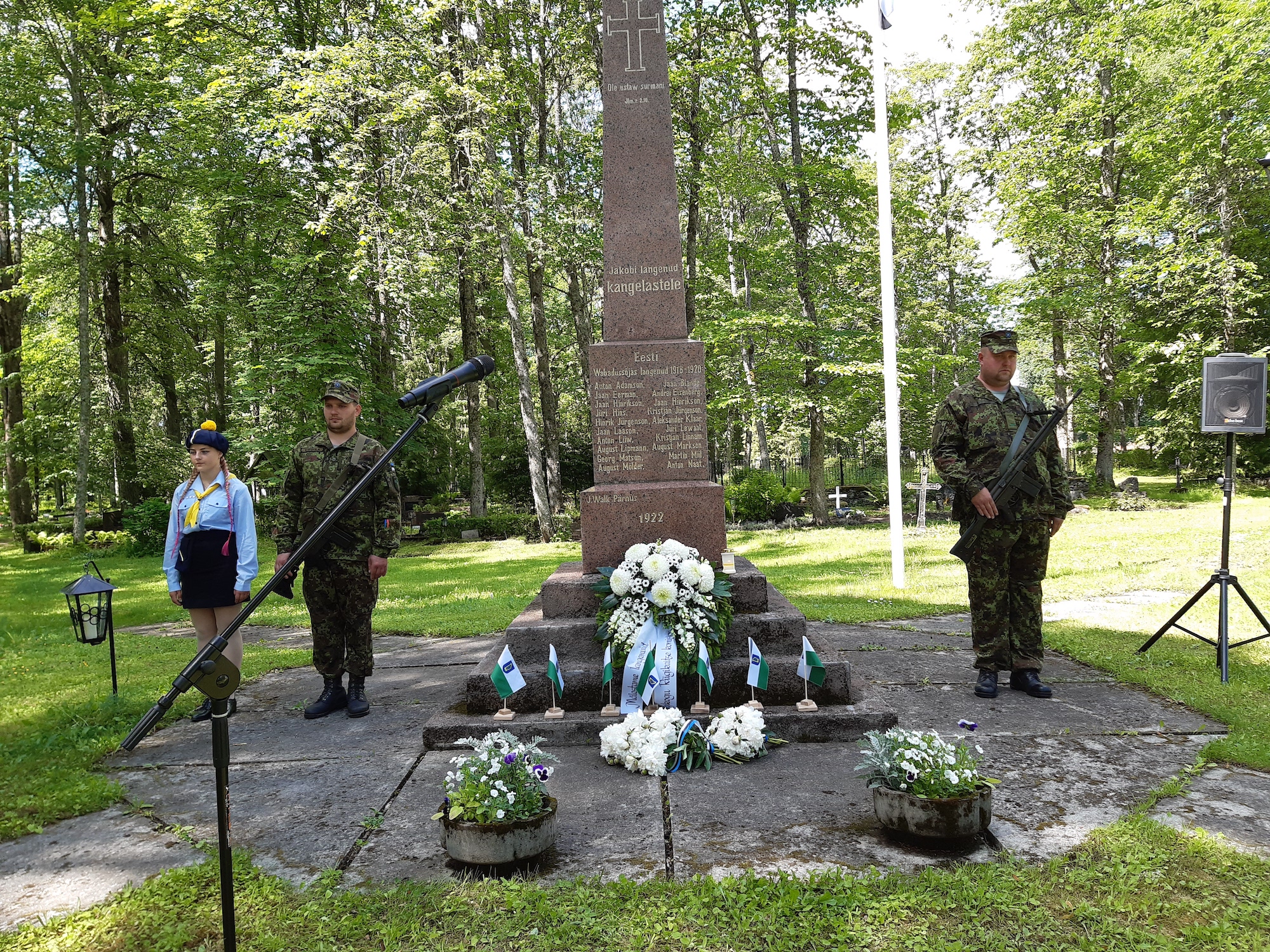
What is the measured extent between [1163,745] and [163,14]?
22.0 m

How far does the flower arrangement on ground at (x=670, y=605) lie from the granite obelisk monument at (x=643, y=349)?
494 millimetres

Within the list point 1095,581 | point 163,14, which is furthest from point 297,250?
point 1095,581

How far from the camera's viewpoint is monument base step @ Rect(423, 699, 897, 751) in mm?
4172

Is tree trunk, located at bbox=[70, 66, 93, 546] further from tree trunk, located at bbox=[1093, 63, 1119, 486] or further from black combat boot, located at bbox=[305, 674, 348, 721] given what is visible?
tree trunk, located at bbox=[1093, 63, 1119, 486]

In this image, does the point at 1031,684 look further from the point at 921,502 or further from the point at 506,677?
the point at 921,502

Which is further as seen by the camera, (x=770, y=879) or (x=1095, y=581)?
(x=1095, y=581)

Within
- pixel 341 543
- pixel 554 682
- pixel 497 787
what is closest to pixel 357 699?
pixel 341 543

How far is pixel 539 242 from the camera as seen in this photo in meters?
16.4

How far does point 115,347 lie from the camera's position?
2019 centimetres

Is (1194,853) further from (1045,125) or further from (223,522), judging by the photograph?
(1045,125)

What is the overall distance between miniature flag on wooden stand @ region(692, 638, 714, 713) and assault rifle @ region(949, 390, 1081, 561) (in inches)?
68.8

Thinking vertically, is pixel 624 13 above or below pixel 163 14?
below

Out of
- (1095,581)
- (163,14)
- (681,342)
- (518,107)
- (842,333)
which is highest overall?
(163,14)

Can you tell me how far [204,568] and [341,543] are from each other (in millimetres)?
815
